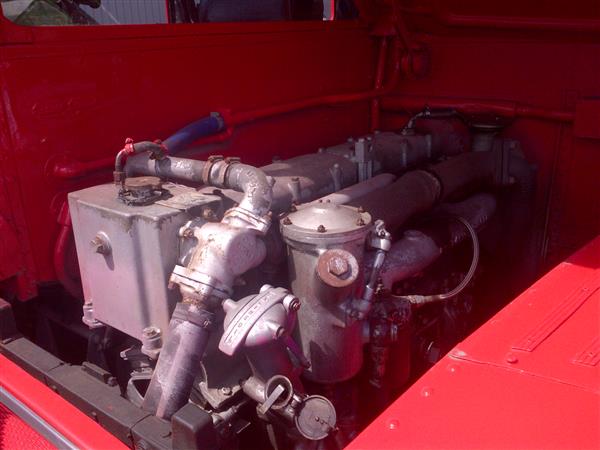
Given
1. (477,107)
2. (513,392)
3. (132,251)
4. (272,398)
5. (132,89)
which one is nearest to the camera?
(513,392)

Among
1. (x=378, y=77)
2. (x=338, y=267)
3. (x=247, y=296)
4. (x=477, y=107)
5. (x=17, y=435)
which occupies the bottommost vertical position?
(x=17, y=435)

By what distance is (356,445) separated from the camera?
0.89 meters

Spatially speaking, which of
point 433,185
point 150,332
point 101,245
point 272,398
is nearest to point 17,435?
point 150,332

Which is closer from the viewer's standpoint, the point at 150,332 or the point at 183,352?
the point at 183,352

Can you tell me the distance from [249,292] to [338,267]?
13.7 inches

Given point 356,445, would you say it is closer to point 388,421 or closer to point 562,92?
point 388,421

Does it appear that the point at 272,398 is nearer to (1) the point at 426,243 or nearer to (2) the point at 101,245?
(2) the point at 101,245

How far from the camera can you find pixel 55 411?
47.9 inches

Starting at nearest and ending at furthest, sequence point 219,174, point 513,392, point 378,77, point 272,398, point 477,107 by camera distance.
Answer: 1. point 513,392
2. point 272,398
3. point 219,174
4. point 477,107
5. point 378,77

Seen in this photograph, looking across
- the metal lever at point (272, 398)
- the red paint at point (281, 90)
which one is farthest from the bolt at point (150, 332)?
the red paint at point (281, 90)

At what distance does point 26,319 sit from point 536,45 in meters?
2.12

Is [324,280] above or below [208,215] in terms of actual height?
below

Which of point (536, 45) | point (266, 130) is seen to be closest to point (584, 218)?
point (536, 45)

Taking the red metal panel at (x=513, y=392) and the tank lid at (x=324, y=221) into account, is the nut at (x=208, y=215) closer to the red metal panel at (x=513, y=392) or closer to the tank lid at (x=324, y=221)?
the tank lid at (x=324, y=221)
